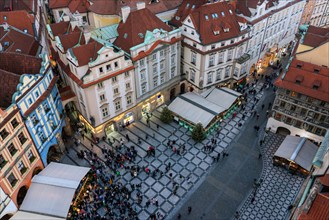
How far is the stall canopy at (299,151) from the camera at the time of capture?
48.1m

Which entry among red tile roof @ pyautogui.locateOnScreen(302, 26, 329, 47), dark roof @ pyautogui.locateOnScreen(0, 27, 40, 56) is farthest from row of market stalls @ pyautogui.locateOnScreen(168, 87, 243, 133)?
dark roof @ pyautogui.locateOnScreen(0, 27, 40, 56)

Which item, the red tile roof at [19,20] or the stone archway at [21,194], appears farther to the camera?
the red tile roof at [19,20]

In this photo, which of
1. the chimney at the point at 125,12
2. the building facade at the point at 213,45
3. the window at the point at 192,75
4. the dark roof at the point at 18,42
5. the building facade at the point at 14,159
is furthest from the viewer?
the window at the point at 192,75

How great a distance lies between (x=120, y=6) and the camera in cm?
6719

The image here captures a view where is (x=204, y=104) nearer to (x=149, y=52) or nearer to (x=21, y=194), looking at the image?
(x=149, y=52)

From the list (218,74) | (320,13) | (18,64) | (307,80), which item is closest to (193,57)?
(218,74)

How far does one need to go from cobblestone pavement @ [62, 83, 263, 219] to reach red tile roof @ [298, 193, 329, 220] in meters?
22.9

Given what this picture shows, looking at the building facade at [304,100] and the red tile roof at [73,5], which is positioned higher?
the red tile roof at [73,5]

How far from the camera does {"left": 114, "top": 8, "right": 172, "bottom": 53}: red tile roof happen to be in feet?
175

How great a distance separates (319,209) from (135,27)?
41.1 meters

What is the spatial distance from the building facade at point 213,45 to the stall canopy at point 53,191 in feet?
100

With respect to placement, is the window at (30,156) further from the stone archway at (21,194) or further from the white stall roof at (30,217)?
the white stall roof at (30,217)

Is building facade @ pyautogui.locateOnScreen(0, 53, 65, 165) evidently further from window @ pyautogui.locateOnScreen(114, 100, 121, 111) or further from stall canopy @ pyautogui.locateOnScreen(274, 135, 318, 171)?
stall canopy @ pyautogui.locateOnScreen(274, 135, 318, 171)

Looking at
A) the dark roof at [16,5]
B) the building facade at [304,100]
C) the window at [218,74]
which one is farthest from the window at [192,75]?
the dark roof at [16,5]
